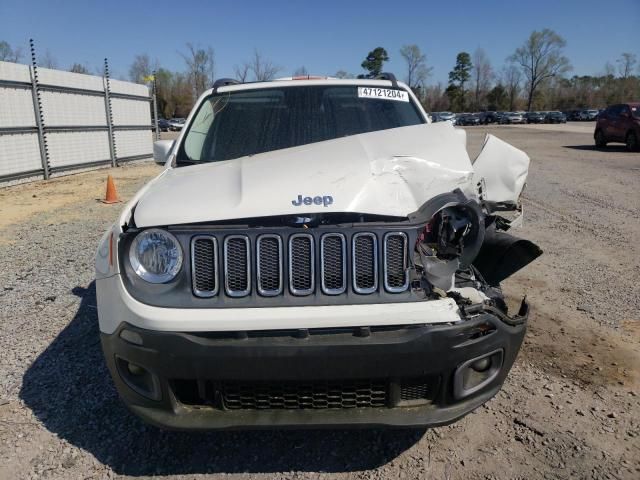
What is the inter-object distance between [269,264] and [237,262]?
143 mm

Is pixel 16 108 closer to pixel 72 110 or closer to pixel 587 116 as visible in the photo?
pixel 72 110

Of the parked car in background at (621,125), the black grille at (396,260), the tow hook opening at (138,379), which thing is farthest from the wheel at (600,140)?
the tow hook opening at (138,379)

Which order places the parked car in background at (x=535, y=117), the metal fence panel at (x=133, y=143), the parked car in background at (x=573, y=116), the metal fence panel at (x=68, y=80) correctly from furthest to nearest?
the parked car in background at (x=573, y=116)
the parked car in background at (x=535, y=117)
the metal fence panel at (x=133, y=143)
the metal fence panel at (x=68, y=80)

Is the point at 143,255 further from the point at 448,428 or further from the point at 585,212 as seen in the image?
the point at 585,212

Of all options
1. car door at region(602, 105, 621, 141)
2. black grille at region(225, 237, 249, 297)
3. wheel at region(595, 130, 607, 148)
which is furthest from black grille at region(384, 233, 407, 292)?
wheel at region(595, 130, 607, 148)

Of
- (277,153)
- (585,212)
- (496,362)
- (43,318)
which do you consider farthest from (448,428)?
(585,212)

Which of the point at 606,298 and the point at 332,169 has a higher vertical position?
the point at 332,169

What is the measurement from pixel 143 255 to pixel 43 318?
2668 mm

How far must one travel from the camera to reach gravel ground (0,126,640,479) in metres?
2.60

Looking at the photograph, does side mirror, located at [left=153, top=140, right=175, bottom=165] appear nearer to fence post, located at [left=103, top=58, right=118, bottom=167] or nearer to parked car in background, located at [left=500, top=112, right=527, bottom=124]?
fence post, located at [left=103, top=58, right=118, bottom=167]

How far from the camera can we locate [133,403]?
237 cm

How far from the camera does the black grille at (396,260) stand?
2314 mm

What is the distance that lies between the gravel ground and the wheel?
729 inches

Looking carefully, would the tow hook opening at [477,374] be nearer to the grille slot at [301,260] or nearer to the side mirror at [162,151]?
the grille slot at [301,260]
